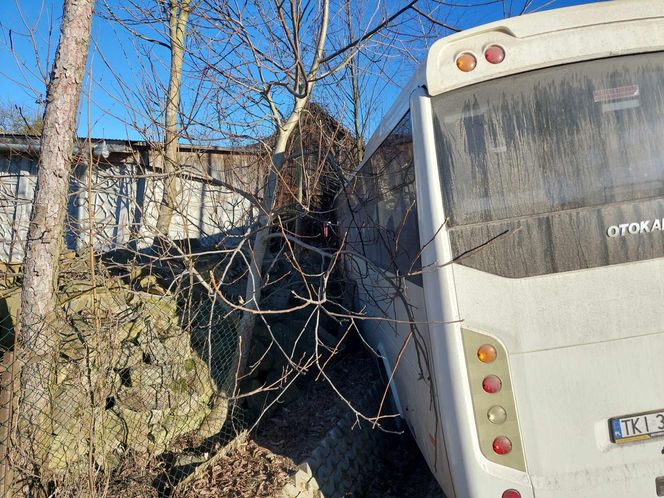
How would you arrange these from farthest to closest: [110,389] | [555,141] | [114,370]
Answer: [114,370]
[110,389]
[555,141]

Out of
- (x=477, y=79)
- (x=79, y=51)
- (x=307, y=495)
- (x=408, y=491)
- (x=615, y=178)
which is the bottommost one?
(x=408, y=491)

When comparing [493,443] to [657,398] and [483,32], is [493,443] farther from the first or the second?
[483,32]

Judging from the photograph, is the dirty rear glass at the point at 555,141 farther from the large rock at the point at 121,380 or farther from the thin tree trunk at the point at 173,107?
the thin tree trunk at the point at 173,107

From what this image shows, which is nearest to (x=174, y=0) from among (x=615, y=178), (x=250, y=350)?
(x=250, y=350)

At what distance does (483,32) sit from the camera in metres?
3.00

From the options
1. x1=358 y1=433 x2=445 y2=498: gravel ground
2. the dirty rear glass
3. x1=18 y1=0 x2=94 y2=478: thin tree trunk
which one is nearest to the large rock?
x1=18 y1=0 x2=94 y2=478: thin tree trunk

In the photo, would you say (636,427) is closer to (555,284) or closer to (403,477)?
(555,284)

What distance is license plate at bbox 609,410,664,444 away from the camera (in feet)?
9.07

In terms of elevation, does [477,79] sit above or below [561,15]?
below

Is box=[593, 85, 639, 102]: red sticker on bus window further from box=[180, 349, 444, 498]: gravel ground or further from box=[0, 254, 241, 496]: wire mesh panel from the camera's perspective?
box=[180, 349, 444, 498]: gravel ground

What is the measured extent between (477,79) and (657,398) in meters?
2.05

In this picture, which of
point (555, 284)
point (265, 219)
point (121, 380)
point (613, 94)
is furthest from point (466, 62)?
point (121, 380)

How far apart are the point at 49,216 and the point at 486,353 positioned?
3414 mm

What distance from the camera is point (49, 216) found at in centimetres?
399
